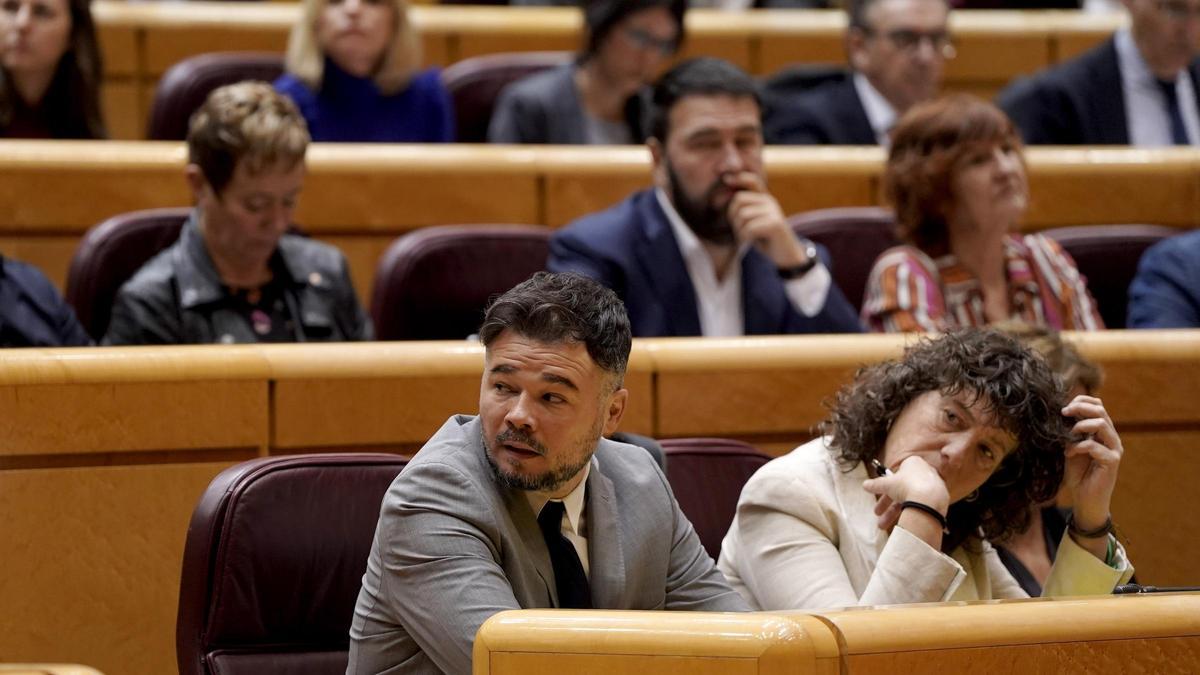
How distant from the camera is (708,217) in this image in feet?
5.56

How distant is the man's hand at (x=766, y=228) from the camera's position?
65.2 inches

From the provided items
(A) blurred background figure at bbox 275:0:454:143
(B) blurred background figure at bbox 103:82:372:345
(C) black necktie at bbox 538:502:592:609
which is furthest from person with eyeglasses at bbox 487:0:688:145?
(C) black necktie at bbox 538:502:592:609

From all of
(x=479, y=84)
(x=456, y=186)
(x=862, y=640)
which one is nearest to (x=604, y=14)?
(x=479, y=84)

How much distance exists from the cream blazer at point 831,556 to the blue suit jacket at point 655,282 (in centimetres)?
49

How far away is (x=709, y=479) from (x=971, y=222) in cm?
60

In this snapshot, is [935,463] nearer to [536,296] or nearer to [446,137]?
[536,296]

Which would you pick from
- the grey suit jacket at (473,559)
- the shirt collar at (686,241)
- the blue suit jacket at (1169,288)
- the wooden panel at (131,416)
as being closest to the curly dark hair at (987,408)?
the grey suit jacket at (473,559)

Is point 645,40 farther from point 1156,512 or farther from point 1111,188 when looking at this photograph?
point 1156,512

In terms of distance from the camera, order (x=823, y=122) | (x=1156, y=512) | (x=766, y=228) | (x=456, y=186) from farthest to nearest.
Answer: (x=823, y=122) → (x=456, y=186) → (x=766, y=228) → (x=1156, y=512)

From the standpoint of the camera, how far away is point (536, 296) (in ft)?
3.12

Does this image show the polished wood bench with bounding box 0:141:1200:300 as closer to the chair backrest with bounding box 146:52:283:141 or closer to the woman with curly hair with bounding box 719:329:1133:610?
the chair backrest with bounding box 146:52:283:141

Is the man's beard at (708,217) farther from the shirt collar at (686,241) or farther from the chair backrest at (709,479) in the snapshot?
the chair backrest at (709,479)

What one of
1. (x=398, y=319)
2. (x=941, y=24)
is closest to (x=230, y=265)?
(x=398, y=319)

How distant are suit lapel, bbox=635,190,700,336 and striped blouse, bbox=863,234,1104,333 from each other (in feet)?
0.58
